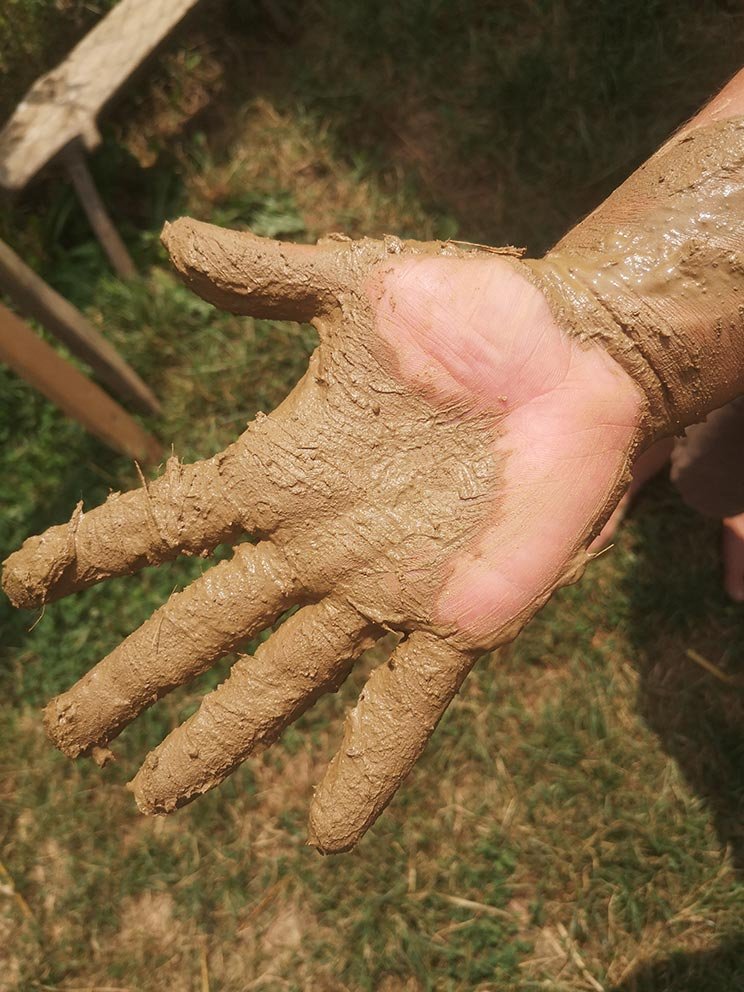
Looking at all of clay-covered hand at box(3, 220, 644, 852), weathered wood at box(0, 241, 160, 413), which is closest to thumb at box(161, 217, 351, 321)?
clay-covered hand at box(3, 220, 644, 852)

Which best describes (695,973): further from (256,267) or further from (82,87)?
(82,87)

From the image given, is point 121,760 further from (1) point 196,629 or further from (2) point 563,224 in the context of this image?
(2) point 563,224

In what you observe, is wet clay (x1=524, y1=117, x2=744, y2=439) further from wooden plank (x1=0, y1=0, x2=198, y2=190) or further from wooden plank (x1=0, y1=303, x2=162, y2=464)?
wooden plank (x1=0, y1=0, x2=198, y2=190)

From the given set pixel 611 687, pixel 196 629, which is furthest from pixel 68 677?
pixel 611 687

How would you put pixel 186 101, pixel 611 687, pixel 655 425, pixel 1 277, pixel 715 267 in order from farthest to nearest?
1. pixel 186 101
2. pixel 611 687
3. pixel 1 277
4. pixel 655 425
5. pixel 715 267

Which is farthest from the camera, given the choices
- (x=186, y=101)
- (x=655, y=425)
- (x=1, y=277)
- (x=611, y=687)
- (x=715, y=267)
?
(x=186, y=101)

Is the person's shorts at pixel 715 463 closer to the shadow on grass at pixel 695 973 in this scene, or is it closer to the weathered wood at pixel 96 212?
the shadow on grass at pixel 695 973
